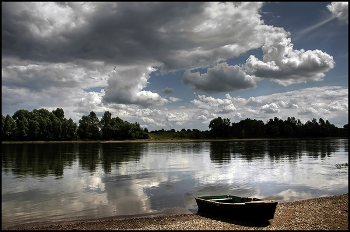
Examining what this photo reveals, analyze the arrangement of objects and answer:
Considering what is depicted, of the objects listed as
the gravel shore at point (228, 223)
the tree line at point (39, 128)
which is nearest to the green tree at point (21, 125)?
the tree line at point (39, 128)

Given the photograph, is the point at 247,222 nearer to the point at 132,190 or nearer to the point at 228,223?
the point at 228,223

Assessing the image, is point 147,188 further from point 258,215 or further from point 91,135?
point 91,135

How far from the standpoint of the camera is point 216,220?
64.0 ft

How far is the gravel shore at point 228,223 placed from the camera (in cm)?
1772

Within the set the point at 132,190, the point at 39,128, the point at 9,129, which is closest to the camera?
the point at 132,190

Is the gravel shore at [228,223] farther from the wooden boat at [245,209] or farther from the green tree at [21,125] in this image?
the green tree at [21,125]

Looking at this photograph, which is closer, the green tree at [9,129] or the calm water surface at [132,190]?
the calm water surface at [132,190]

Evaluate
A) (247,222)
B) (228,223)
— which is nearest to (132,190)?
(228,223)

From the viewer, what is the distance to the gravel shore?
58.1ft

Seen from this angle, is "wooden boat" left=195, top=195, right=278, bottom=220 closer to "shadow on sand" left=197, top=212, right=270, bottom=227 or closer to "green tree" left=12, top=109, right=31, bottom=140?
"shadow on sand" left=197, top=212, right=270, bottom=227

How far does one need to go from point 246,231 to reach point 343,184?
24441 mm

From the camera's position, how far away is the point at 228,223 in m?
18.6

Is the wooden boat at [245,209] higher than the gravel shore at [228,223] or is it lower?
higher

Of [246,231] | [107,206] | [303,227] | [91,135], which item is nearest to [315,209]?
[303,227]
